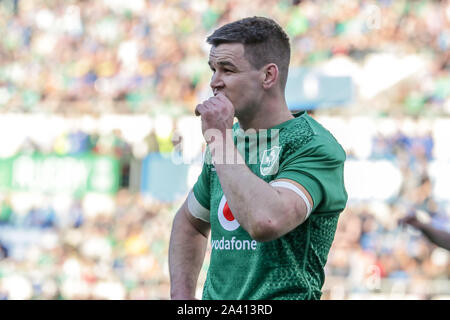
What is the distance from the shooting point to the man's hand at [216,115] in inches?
90.6

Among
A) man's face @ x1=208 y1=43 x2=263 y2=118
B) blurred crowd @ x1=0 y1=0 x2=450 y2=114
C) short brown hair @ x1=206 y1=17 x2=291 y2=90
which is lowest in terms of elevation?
man's face @ x1=208 y1=43 x2=263 y2=118

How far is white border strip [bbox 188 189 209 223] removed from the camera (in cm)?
271

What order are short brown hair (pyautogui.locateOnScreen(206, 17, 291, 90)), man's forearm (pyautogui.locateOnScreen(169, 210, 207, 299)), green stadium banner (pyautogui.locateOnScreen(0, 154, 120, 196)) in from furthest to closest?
1. green stadium banner (pyautogui.locateOnScreen(0, 154, 120, 196))
2. man's forearm (pyautogui.locateOnScreen(169, 210, 207, 299))
3. short brown hair (pyautogui.locateOnScreen(206, 17, 291, 90))

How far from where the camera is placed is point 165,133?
10.6 m

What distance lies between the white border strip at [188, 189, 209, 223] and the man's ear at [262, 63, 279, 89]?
0.50 metres

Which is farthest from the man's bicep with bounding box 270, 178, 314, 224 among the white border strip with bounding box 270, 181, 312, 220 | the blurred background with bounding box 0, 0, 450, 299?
the blurred background with bounding box 0, 0, 450, 299

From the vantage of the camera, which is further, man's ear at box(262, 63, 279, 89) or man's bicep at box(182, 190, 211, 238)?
man's bicep at box(182, 190, 211, 238)

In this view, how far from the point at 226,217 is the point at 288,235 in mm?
229

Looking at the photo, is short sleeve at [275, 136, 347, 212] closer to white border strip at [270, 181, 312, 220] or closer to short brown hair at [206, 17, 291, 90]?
white border strip at [270, 181, 312, 220]

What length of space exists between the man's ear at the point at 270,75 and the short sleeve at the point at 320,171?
0.94 ft

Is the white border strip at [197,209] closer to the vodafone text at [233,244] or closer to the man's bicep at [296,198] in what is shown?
the vodafone text at [233,244]

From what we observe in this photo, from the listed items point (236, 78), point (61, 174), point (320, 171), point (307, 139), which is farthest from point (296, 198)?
point (61, 174)

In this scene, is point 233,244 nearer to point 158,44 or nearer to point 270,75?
point 270,75

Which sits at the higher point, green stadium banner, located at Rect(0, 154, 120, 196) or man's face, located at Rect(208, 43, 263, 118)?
man's face, located at Rect(208, 43, 263, 118)
